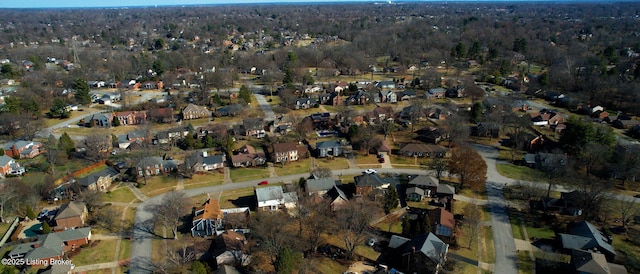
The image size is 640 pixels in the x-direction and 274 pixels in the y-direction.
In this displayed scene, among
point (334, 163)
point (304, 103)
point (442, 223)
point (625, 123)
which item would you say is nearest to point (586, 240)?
point (442, 223)

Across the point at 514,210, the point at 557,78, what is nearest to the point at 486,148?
the point at 514,210

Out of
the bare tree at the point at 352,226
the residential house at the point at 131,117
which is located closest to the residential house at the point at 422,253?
the bare tree at the point at 352,226

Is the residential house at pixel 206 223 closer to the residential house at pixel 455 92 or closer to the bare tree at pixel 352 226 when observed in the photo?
the bare tree at pixel 352 226

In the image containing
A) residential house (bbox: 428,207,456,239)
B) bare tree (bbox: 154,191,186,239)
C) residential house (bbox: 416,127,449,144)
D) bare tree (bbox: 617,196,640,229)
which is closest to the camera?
residential house (bbox: 428,207,456,239)

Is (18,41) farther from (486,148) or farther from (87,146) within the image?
(486,148)

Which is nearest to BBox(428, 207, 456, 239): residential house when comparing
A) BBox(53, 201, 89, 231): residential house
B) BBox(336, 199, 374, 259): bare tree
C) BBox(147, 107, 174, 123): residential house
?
BBox(336, 199, 374, 259): bare tree

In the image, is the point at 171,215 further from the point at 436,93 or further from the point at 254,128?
the point at 436,93

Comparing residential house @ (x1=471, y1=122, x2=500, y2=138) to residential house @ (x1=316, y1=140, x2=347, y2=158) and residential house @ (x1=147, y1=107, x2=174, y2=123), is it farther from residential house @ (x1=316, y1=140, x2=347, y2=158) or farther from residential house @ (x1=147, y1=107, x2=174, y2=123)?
residential house @ (x1=147, y1=107, x2=174, y2=123)
